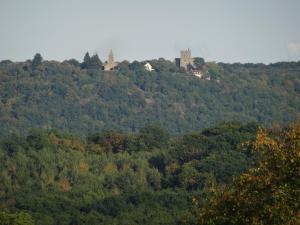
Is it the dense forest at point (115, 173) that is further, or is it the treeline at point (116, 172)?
the treeline at point (116, 172)

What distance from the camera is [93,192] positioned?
4040 inches

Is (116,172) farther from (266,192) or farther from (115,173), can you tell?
(266,192)

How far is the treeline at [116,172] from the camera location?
89.1 m

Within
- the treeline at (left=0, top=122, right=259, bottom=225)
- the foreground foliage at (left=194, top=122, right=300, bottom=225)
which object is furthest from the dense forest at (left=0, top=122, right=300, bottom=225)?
the foreground foliage at (left=194, top=122, right=300, bottom=225)

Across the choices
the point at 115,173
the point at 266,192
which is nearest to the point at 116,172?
the point at 115,173

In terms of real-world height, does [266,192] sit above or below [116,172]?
above

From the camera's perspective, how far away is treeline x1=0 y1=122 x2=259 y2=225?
89.1 metres

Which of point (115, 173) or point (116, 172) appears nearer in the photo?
point (115, 173)

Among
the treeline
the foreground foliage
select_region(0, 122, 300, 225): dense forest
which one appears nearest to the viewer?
the foreground foliage

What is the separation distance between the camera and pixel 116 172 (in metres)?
115

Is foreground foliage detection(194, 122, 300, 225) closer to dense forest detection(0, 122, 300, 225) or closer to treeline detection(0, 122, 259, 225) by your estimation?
dense forest detection(0, 122, 300, 225)

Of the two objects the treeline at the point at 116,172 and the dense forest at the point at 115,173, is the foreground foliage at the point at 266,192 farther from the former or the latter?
the treeline at the point at 116,172

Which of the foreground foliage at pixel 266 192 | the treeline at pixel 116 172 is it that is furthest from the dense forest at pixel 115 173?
the foreground foliage at pixel 266 192

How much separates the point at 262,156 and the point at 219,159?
78927mm
